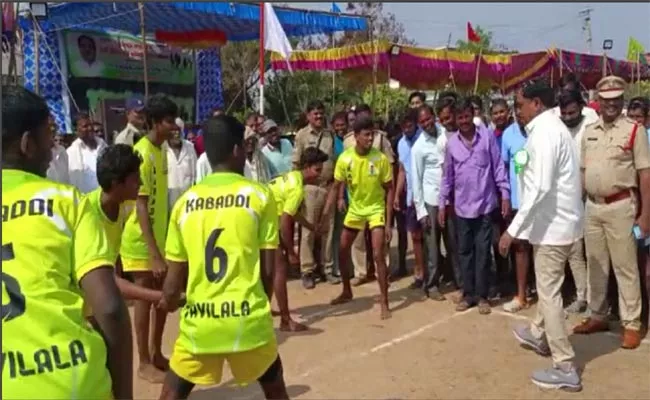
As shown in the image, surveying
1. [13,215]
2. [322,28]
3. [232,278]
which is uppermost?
[322,28]

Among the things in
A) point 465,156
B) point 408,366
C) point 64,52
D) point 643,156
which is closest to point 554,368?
point 408,366

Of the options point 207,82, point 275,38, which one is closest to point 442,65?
point 207,82

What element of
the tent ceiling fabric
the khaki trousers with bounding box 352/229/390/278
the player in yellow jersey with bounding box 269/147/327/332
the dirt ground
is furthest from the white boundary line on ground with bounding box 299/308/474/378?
the tent ceiling fabric

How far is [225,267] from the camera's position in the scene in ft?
11.5

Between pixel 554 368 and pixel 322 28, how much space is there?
1077cm

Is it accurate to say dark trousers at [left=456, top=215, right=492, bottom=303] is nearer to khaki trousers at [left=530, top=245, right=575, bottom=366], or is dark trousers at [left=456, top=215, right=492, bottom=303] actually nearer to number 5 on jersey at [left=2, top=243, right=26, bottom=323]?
khaki trousers at [left=530, top=245, right=575, bottom=366]

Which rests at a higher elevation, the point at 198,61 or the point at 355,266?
the point at 198,61

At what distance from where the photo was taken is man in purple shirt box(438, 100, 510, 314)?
709cm

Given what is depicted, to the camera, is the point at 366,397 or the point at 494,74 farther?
the point at 494,74

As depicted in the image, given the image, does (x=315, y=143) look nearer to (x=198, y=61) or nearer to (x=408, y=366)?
(x=408, y=366)

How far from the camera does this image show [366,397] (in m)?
5.02

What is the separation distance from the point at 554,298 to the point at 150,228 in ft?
9.23

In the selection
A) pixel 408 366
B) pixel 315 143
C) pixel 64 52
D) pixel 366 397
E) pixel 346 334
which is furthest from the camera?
pixel 64 52

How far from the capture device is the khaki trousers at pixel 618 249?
5762mm
